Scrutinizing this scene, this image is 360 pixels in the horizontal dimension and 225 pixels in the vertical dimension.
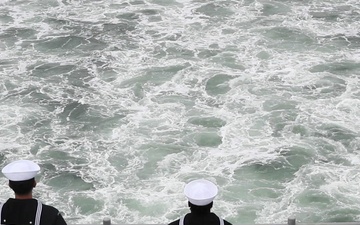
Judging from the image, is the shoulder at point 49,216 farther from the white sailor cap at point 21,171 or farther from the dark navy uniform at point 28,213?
the white sailor cap at point 21,171

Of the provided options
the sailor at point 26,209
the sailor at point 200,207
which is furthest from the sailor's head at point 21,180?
the sailor at point 200,207

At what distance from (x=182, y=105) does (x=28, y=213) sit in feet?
24.1

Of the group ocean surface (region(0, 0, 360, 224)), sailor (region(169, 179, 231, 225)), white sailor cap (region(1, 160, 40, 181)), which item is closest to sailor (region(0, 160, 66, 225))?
white sailor cap (region(1, 160, 40, 181))

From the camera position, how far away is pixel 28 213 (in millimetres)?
3680

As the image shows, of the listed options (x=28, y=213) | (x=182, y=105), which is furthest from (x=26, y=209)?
(x=182, y=105)

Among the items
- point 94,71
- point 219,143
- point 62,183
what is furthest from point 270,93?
point 62,183

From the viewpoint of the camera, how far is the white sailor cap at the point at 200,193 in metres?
3.49

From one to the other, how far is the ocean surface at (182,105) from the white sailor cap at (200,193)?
4635 mm

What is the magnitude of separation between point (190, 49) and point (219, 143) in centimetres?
342

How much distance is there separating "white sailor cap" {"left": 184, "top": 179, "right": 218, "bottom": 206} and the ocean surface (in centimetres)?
463

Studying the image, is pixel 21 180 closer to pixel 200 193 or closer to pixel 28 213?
pixel 28 213

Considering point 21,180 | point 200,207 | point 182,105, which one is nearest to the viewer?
point 200,207

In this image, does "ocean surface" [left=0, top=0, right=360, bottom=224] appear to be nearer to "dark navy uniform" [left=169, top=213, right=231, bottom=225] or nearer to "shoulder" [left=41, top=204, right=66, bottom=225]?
"shoulder" [left=41, top=204, right=66, bottom=225]

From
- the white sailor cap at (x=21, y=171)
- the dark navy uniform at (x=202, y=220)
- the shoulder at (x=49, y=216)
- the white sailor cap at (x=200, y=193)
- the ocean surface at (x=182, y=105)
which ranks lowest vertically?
the ocean surface at (x=182, y=105)
